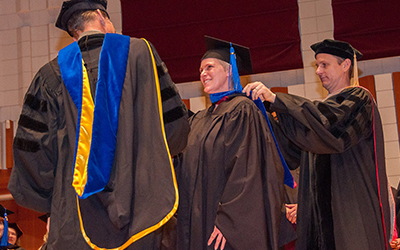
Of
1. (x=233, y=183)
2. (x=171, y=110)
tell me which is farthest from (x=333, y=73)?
(x=171, y=110)

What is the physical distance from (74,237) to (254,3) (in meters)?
5.92

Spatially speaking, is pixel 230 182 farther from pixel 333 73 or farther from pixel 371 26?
pixel 371 26

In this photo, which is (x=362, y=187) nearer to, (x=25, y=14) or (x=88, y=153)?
(x=88, y=153)

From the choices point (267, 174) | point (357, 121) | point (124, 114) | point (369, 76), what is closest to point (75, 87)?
point (124, 114)

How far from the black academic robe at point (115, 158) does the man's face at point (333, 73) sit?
2062 mm

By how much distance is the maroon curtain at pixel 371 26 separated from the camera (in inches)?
265

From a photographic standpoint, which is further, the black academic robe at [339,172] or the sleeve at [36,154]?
the black academic robe at [339,172]

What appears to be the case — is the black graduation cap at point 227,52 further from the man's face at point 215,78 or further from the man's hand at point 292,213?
A: the man's hand at point 292,213

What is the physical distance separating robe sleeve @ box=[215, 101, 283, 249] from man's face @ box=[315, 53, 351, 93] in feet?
3.28

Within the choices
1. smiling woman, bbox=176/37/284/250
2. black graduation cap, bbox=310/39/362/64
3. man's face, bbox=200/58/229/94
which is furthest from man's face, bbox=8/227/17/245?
black graduation cap, bbox=310/39/362/64

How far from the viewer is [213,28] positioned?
7.45 metres

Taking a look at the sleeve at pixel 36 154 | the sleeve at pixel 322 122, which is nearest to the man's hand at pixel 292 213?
the sleeve at pixel 322 122

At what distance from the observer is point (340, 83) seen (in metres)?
4.09

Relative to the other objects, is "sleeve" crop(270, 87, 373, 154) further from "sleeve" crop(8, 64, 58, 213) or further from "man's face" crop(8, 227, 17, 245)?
"man's face" crop(8, 227, 17, 245)
